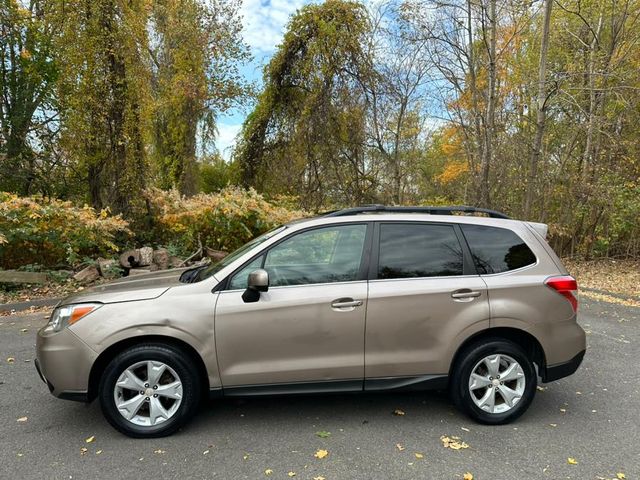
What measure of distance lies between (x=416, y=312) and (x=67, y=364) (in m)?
2.62

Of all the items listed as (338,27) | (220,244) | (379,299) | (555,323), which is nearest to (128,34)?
(220,244)

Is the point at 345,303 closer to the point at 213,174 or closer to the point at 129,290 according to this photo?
the point at 129,290

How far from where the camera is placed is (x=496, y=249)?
12.0 ft

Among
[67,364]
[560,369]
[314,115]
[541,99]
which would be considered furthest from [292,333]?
[314,115]

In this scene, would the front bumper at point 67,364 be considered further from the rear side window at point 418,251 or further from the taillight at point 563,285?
the taillight at point 563,285

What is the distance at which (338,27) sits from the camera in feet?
43.5

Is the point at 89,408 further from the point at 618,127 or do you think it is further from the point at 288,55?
the point at 618,127

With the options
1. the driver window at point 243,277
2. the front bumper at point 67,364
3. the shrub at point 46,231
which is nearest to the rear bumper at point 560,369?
the driver window at point 243,277

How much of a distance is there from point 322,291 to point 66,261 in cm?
752

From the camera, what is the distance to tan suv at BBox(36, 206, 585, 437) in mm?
3188

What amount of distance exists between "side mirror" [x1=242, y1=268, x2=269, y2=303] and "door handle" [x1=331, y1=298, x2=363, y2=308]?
0.53 m

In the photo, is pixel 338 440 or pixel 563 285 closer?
pixel 338 440

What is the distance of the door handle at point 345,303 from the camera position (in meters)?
3.31

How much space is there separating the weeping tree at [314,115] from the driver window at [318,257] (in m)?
10.9
